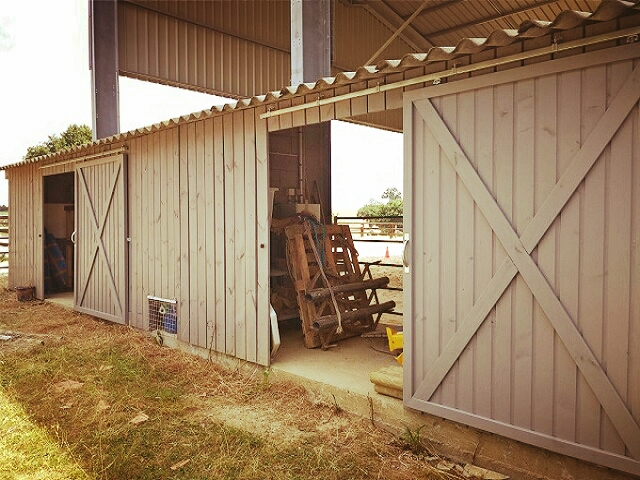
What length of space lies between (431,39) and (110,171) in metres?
7.25

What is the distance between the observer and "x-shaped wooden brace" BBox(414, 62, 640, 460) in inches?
103

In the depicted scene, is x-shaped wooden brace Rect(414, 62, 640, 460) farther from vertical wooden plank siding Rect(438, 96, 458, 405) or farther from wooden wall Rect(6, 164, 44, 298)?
wooden wall Rect(6, 164, 44, 298)

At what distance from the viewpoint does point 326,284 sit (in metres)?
5.66

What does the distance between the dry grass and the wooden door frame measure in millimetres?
478

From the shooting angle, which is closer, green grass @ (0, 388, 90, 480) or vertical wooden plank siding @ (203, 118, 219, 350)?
green grass @ (0, 388, 90, 480)

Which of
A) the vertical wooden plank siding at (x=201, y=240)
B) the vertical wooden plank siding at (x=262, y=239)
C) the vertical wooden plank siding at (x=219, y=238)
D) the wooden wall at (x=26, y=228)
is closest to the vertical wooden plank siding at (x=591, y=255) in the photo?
the vertical wooden plank siding at (x=262, y=239)

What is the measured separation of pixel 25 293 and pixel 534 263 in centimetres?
946

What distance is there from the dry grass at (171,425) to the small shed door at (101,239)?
149 cm

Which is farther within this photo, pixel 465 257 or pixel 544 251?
pixel 465 257

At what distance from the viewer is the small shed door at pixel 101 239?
22.9ft

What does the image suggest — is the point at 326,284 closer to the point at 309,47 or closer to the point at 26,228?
the point at 309,47

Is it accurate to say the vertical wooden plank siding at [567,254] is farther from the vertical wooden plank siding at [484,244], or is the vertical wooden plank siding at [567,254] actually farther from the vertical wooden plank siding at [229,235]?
the vertical wooden plank siding at [229,235]

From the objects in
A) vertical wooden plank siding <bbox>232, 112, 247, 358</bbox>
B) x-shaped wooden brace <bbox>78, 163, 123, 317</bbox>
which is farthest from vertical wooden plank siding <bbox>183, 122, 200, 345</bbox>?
x-shaped wooden brace <bbox>78, 163, 123, 317</bbox>

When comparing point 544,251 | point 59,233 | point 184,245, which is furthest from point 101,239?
point 544,251
